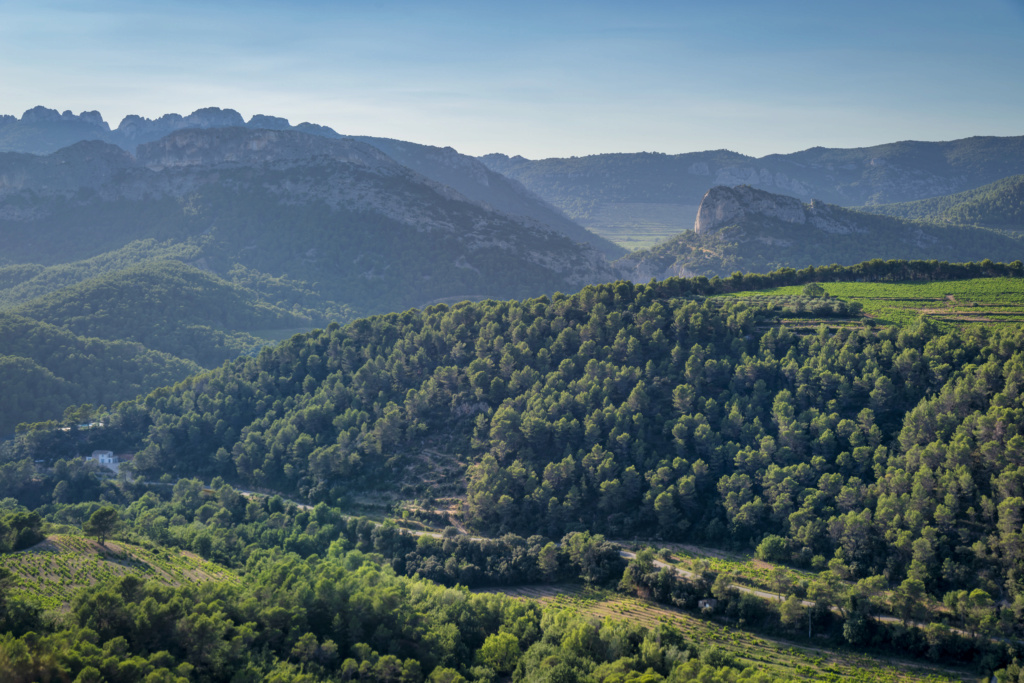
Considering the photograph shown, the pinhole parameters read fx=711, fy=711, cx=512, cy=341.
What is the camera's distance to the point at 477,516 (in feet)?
243

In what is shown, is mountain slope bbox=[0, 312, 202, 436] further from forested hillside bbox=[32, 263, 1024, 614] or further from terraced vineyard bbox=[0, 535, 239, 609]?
terraced vineyard bbox=[0, 535, 239, 609]

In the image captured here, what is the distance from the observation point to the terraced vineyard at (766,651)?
50.2 meters

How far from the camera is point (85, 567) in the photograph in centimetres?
5822

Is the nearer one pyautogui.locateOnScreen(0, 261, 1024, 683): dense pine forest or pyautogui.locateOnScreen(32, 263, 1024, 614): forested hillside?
pyautogui.locateOnScreen(0, 261, 1024, 683): dense pine forest

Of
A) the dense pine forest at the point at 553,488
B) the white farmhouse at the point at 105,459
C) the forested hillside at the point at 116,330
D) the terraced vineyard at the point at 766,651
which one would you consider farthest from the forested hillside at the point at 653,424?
the forested hillside at the point at 116,330

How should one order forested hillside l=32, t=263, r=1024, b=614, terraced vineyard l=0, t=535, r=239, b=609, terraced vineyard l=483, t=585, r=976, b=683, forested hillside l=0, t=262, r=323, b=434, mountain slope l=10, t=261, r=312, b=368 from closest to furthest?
terraced vineyard l=483, t=585, r=976, b=683 < terraced vineyard l=0, t=535, r=239, b=609 < forested hillside l=32, t=263, r=1024, b=614 < forested hillside l=0, t=262, r=323, b=434 < mountain slope l=10, t=261, r=312, b=368

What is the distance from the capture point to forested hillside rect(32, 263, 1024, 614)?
61125 mm

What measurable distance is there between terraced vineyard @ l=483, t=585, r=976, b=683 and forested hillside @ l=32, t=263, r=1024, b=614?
26.4 feet

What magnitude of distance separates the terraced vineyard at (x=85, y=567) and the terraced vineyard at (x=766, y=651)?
97.2ft

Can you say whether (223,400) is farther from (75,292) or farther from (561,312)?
(75,292)

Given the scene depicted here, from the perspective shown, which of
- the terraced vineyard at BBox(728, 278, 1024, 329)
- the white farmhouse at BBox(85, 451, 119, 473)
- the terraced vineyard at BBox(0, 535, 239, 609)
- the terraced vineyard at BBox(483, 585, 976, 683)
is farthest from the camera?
the white farmhouse at BBox(85, 451, 119, 473)

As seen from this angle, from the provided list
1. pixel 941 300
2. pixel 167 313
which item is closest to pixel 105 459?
pixel 167 313

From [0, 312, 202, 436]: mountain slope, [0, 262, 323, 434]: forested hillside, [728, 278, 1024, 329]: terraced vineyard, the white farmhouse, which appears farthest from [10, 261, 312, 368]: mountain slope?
[728, 278, 1024, 329]: terraced vineyard

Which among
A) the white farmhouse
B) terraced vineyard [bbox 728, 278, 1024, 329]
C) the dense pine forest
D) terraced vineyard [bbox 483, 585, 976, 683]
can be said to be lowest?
terraced vineyard [bbox 483, 585, 976, 683]
